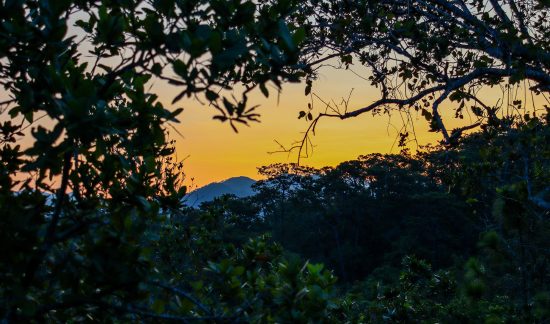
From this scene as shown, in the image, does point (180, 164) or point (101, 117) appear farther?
point (180, 164)

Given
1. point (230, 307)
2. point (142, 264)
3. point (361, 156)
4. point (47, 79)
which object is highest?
point (361, 156)

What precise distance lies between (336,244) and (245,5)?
3948cm

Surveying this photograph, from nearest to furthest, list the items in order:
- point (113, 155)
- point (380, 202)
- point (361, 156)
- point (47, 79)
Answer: point (47, 79) → point (113, 155) → point (380, 202) → point (361, 156)

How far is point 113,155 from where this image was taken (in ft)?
8.79

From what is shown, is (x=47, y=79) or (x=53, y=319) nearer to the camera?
(x=47, y=79)

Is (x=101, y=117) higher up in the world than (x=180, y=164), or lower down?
lower down

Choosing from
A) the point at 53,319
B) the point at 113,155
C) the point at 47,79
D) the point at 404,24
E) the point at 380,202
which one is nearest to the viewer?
the point at 47,79

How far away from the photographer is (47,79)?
89.8 inches

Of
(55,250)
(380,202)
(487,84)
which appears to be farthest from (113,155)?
(380,202)

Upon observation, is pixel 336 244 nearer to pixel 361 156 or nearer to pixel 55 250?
pixel 361 156

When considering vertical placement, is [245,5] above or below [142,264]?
above

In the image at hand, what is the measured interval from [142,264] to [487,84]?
4433 mm

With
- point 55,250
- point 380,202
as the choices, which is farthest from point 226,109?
point 380,202

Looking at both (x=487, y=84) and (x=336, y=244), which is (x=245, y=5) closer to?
(x=487, y=84)
